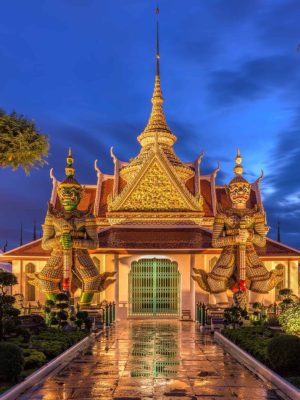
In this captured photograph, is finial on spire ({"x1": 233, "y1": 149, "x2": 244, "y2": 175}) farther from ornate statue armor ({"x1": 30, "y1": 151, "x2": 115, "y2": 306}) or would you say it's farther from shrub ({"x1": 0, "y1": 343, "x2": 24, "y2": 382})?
shrub ({"x1": 0, "y1": 343, "x2": 24, "y2": 382})

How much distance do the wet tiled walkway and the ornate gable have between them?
1041 centimetres

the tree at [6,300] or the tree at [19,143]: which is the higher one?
the tree at [19,143]

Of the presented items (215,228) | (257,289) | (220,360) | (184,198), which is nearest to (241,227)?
(215,228)

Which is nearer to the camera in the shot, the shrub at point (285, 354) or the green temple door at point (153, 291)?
the shrub at point (285, 354)

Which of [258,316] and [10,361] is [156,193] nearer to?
[258,316]

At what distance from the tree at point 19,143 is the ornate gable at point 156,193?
11.1 m

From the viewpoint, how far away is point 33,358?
10742 mm

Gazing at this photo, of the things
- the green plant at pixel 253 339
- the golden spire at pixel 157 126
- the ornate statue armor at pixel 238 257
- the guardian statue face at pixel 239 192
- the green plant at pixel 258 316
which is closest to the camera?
the green plant at pixel 253 339

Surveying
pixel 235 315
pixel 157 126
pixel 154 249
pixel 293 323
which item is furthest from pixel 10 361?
pixel 157 126

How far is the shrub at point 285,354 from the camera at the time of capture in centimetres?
947

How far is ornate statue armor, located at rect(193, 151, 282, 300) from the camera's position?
21.5 m

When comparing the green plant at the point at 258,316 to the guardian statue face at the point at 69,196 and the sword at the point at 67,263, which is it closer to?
the sword at the point at 67,263

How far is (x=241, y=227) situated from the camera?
21.3 meters

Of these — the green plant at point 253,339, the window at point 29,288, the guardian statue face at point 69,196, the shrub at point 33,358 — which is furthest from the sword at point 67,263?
the shrub at point 33,358
